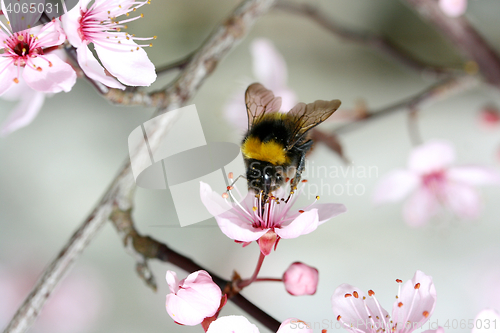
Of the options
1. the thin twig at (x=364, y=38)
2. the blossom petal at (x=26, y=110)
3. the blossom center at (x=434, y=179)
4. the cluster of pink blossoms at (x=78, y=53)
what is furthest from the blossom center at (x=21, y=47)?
the blossom center at (x=434, y=179)

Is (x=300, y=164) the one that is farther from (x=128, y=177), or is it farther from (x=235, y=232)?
(x=128, y=177)

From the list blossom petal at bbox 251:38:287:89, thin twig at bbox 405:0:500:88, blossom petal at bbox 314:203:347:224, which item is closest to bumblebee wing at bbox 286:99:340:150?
blossom petal at bbox 314:203:347:224

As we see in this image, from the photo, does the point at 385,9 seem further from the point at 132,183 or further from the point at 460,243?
the point at 132,183

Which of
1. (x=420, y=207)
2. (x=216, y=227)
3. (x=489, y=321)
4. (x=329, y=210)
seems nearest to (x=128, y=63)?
(x=329, y=210)

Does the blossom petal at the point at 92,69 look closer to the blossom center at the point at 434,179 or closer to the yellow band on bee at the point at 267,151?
the yellow band on bee at the point at 267,151

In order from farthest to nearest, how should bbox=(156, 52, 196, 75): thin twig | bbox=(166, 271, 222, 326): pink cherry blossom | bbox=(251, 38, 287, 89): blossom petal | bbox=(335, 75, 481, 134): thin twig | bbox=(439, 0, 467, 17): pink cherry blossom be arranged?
bbox=(251, 38, 287, 89): blossom petal → bbox=(335, 75, 481, 134): thin twig → bbox=(439, 0, 467, 17): pink cherry blossom → bbox=(156, 52, 196, 75): thin twig → bbox=(166, 271, 222, 326): pink cherry blossom

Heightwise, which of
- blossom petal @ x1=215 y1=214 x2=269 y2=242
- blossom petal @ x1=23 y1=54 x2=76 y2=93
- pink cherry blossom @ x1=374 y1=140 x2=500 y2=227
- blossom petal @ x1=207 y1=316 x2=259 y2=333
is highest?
pink cherry blossom @ x1=374 y1=140 x2=500 y2=227

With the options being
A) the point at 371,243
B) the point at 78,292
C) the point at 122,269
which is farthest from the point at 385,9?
the point at 78,292

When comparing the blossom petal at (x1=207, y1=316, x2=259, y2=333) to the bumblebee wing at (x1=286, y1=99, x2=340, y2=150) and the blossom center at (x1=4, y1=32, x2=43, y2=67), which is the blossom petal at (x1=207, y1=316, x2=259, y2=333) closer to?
the bumblebee wing at (x1=286, y1=99, x2=340, y2=150)
